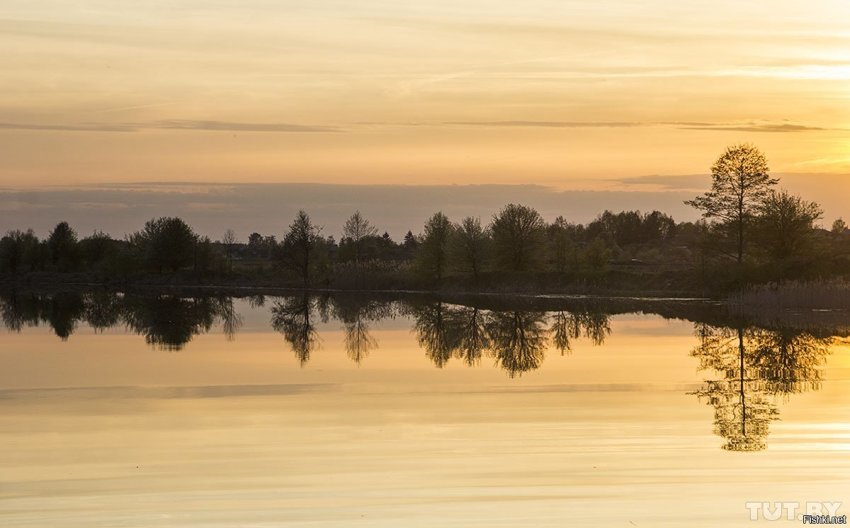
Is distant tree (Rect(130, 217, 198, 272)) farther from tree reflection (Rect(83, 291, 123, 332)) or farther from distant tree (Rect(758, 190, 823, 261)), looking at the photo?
distant tree (Rect(758, 190, 823, 261))

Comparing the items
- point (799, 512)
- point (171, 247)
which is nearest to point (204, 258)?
point (171, 247)

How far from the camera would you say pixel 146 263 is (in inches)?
3863

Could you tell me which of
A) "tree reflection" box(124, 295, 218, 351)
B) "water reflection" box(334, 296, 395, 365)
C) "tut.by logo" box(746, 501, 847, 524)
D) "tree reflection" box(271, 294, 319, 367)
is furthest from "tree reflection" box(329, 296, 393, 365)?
"tut.by logo" box(746, 501, 847, 524)

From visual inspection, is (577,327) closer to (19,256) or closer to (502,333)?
(502,333)

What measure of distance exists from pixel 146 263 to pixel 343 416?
3348 inches

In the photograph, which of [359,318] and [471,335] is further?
[359,318]

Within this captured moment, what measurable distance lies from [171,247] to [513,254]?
125ft

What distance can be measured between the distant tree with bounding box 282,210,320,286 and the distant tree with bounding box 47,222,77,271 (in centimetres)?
3246

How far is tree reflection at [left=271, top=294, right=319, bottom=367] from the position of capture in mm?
29375

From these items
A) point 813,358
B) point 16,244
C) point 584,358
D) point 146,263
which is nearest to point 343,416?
point 584,358

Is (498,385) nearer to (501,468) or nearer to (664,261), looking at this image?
(501,468)

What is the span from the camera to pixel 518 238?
71.1m

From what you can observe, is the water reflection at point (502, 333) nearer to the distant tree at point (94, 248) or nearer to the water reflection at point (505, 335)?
the water reflection at point (505, 335)

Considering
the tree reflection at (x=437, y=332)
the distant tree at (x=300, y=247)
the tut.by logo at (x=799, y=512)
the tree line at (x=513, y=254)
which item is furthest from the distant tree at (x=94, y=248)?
the tut.by logo at (x=799, y=512)
